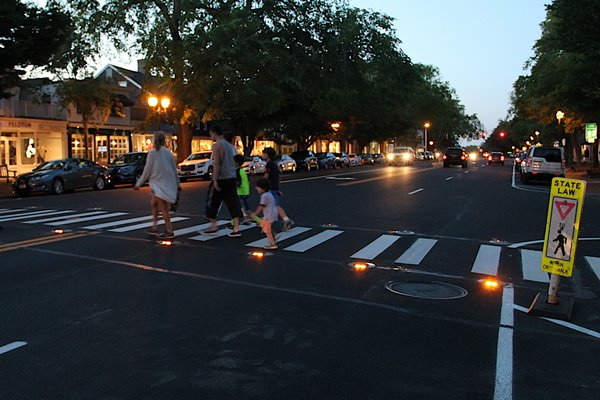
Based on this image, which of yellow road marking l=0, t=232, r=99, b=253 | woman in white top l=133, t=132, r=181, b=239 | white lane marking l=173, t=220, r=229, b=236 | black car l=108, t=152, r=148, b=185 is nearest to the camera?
yellow road marking l=0, t=232, r=99, b=253

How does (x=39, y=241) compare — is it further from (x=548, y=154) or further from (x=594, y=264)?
(x=548, y=154)

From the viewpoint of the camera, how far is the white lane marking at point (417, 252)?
875cm

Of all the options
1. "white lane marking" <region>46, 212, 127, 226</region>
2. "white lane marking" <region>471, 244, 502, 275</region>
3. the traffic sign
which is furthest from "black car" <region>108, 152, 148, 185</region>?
the traffic sign

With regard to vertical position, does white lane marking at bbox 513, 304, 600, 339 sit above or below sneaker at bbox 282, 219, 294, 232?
below

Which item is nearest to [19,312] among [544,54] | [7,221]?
[7,221]

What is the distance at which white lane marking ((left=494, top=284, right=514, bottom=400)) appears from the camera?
4.10 meters

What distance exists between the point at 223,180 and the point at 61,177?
14368 mm

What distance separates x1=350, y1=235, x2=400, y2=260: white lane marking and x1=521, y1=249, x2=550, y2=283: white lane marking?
86.3 inches

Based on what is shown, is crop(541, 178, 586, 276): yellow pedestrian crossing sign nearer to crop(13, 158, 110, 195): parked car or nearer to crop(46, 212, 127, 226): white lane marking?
crop(46, 212, 127, 226): white lane marking

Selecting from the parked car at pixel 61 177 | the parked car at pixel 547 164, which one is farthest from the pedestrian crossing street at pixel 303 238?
the parked car at pixel 547 164

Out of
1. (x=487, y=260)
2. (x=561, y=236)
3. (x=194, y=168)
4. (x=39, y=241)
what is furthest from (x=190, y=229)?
(x=194, y=168)

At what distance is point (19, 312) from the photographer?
5.73 meters

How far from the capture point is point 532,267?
8.50m

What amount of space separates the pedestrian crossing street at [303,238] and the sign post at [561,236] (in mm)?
1517
